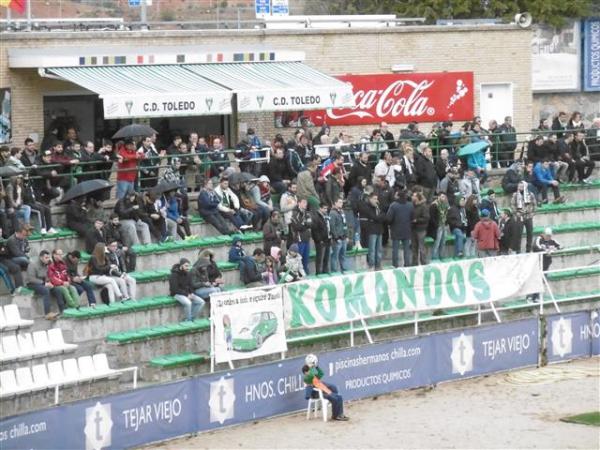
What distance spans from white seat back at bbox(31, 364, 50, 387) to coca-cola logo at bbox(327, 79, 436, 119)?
1569 cm

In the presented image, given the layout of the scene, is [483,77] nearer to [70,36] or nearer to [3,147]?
[70,36]

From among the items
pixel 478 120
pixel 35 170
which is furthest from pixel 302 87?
pixel 35 170

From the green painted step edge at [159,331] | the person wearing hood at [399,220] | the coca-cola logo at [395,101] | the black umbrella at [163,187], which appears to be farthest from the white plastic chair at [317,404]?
the coca-cola logo at [395,101]

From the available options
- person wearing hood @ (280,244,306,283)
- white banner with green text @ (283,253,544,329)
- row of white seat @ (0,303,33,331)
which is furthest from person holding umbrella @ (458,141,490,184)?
Answer: row of white seat @ (0,303,33,331)

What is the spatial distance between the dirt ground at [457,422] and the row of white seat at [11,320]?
3568mm

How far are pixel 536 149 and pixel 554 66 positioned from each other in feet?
51.3

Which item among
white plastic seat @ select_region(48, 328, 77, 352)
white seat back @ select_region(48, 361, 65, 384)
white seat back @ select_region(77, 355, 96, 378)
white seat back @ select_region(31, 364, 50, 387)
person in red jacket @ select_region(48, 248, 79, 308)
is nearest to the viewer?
white seat back @ select_region(31, 364, 50, 387)

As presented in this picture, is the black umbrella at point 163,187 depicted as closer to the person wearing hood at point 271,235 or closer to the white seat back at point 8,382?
the person wearing hood at point 271,235

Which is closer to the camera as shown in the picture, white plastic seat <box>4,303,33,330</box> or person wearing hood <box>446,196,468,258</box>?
white plastic seat <box>4,303,33,330</box>

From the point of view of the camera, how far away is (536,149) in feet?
128

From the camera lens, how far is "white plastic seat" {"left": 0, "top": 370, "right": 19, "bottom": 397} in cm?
2522

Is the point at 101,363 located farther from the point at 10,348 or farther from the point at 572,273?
the point at 572,273

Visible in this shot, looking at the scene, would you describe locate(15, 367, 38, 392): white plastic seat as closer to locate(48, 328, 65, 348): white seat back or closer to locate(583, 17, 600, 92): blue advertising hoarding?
locate(48, 328, 65, 348): white seat back

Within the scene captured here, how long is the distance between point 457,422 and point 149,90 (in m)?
10.9
